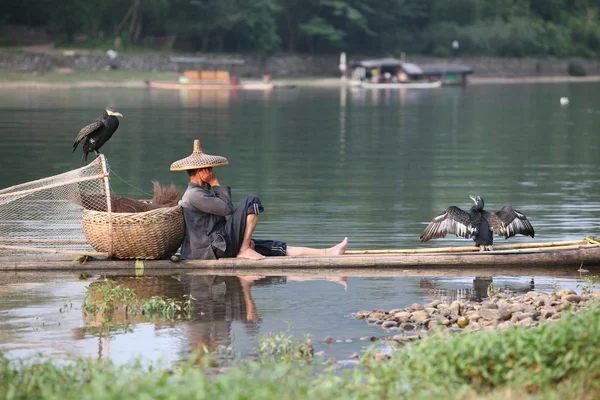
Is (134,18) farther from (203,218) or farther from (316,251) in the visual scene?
(203,218)

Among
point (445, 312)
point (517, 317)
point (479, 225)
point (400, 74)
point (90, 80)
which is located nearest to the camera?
point (517, 317)

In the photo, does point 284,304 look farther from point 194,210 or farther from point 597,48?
point 597,48

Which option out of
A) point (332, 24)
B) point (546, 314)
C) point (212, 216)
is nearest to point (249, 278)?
point (212, 216)

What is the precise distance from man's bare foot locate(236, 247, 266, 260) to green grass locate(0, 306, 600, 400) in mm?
3816

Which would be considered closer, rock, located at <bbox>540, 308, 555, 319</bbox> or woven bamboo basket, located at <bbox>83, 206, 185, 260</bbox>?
rock, located at <bbox>540, 308, 555, 319</bbox>

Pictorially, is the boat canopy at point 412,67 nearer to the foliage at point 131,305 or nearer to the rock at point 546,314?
the foliage at point 131,305

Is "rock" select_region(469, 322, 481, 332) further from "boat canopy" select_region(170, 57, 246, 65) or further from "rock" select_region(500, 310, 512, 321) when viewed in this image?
"boat canopy" select_region(170, 57, 246, 65)

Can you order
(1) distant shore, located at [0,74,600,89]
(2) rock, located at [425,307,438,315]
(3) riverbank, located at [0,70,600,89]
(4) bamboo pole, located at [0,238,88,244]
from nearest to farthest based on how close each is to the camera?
1. (2) rock, located at [425,307,438,315]
2. (4) bamboo pole, located at [0,238,88,244]
3. (1) distant shore, located at [0,74,600,89]
4. (3) riverbank, located at [0,70,600,89]

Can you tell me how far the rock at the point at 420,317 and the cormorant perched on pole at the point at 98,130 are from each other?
13.6 feet

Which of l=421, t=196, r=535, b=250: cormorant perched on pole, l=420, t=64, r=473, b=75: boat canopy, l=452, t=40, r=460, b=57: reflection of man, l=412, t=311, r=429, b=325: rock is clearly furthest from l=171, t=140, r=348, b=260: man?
l=452, t=40, r=460, b=57: reflection of man

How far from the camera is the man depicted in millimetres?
10812

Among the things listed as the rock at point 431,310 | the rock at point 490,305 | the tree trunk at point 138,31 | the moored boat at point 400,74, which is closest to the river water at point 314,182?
the rock at point 431,310

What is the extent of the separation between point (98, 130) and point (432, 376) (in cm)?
614

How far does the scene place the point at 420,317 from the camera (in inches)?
357
